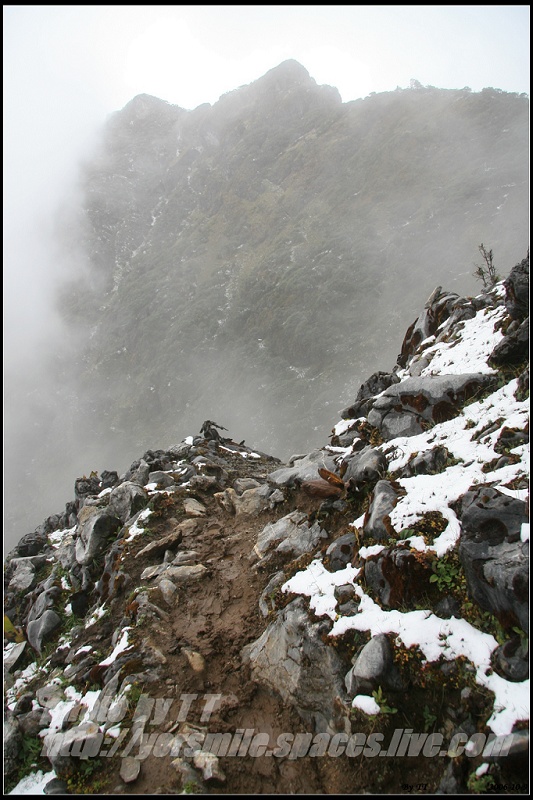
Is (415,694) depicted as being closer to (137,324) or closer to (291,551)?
(291,551)

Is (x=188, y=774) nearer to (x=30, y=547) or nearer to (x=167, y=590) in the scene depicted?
(x=167, y=590)

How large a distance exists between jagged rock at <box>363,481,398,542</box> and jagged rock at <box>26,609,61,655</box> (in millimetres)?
11106

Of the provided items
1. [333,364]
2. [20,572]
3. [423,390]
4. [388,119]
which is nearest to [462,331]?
[423,390]

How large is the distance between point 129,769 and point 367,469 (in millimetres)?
7763

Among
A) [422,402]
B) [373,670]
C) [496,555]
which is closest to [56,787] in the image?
[373,670]

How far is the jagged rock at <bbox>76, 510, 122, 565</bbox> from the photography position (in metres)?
14.7

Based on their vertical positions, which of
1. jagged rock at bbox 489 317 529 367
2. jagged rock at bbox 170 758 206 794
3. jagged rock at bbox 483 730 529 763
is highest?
jagged rock at bbox 489 317 529 367

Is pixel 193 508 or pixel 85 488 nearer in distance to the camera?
pixel 193 508

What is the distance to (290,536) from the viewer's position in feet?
37.3

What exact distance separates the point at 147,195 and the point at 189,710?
216359 millimetres

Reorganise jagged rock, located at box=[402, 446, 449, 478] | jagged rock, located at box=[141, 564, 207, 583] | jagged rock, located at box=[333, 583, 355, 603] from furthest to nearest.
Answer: jagged rock, located at box=[141, 564, 207, 583], jagged rock, located at box=[402, 446, 449, 478], jagged rock, located at box=[333, 583, 355, 603]

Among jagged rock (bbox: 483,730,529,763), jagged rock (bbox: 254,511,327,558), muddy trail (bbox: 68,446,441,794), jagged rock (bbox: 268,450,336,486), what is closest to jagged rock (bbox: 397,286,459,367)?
jagged rock (bbox: 268,450,336,486)

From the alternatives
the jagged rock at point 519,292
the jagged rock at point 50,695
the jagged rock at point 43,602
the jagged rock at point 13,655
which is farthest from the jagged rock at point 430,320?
the jagged rock at point 13,655

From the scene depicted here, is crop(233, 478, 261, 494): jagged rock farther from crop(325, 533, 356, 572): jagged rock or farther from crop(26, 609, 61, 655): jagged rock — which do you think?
crop(325, 533, 356, 572): jagged rock
